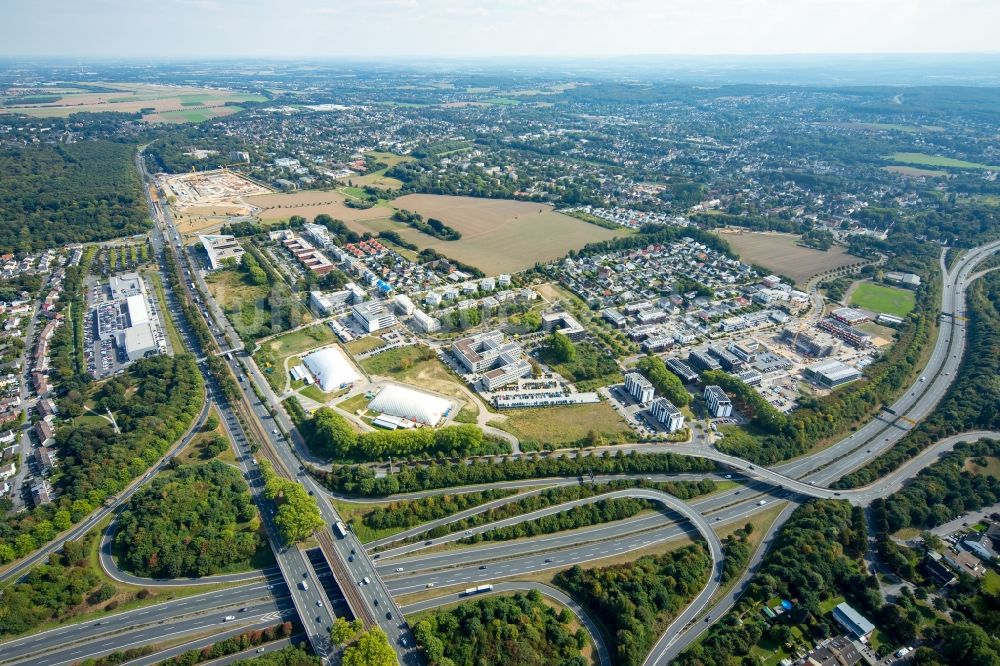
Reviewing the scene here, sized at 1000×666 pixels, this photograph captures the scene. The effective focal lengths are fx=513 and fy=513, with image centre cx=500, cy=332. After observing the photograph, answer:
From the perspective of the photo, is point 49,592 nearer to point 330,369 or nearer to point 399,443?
point 399,443

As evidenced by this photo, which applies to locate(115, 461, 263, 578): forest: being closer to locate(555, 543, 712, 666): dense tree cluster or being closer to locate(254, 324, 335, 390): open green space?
locate(254, 324, 335, 390): open green space

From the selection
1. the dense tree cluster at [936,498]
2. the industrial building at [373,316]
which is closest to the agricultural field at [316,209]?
the industrial building at [373,316]

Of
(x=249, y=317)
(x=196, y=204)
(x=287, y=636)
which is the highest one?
(x=196, y=204)

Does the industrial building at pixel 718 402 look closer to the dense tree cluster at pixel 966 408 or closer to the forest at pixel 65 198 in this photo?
the dense tree cluster at pixel 966 408

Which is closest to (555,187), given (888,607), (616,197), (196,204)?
(616,197)

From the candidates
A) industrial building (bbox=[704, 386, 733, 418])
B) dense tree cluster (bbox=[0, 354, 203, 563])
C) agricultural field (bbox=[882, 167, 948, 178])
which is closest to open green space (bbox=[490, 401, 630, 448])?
industrial building (bbox=[704, 386, 733, 418])

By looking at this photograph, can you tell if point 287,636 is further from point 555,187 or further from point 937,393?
point 555,187
